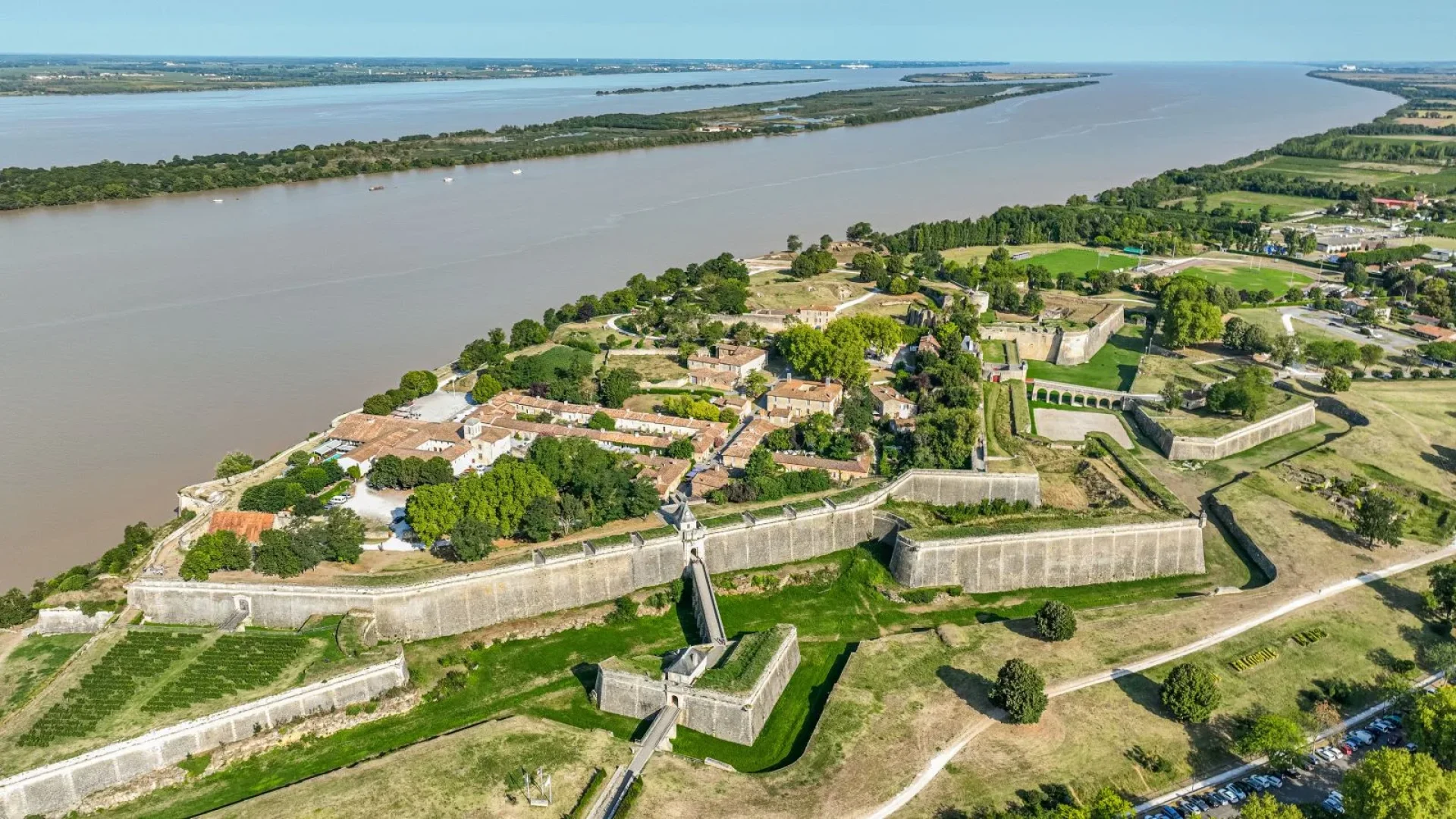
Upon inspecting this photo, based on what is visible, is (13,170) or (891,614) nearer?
(891,614)

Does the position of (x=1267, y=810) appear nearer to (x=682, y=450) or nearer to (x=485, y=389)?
(x=682, y=450)

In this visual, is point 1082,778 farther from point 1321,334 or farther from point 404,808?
point 1321,334

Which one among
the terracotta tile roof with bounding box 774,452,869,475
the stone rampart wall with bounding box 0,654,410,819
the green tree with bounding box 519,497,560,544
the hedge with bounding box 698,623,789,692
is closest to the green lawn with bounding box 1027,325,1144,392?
the terracotta tile roof with bounding box 774,452,869,475

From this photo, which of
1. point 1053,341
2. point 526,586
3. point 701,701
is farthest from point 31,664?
point 1053,341

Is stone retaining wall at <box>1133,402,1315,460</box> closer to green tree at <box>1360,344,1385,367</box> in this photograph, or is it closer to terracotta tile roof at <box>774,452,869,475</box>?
green tree at <box>1360,344,1385,367</box>

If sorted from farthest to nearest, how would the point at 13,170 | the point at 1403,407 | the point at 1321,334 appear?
the point at 13,170 → the point at 1321,334 → the point at 1403,407

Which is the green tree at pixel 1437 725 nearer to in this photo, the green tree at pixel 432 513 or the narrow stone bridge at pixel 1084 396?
the narrow stone bridge at pixel 1084 396

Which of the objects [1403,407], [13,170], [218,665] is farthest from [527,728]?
[13,170]
